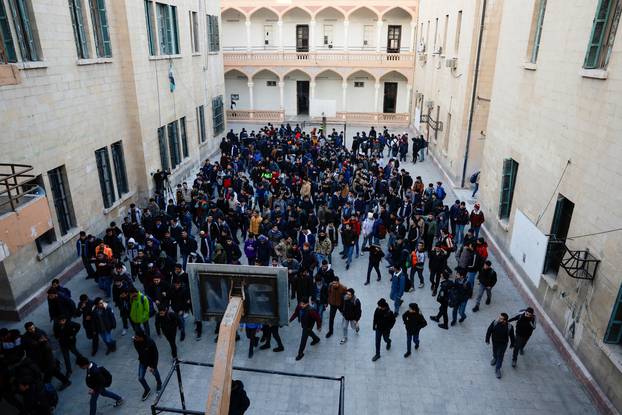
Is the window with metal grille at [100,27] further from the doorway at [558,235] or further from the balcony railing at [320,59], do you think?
the balcony railing at [320,59]

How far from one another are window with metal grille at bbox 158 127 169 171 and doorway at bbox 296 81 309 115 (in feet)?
61.6

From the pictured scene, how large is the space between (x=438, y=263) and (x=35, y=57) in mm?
10728

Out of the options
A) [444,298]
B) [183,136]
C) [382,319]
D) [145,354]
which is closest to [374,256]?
[444,298]

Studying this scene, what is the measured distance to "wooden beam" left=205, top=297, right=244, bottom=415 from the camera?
4539 millimetres

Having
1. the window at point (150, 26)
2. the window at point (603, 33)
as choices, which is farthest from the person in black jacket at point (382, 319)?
the window at point (150, 26)

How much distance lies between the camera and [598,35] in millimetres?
8070

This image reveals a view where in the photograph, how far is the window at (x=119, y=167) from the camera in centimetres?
1440

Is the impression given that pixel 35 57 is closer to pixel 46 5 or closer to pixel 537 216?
pixel 46 5

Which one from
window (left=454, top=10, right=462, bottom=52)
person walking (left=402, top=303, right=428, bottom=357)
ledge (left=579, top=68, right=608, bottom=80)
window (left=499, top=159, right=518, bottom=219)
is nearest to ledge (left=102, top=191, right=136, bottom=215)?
person walking (left=402, top=303, right=428, bottom=357)

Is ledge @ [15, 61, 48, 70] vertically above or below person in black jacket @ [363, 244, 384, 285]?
above

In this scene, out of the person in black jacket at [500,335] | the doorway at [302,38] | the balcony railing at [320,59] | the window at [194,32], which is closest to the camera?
the person in black jacket at [500,335]

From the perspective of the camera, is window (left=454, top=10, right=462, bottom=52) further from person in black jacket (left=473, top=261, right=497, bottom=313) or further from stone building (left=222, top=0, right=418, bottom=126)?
person in black jacket (left=473, top=261, right=497, bottom=313)

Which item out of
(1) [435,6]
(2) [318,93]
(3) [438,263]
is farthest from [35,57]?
(2) [318,93]

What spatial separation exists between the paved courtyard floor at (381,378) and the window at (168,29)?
11593 millimetres
